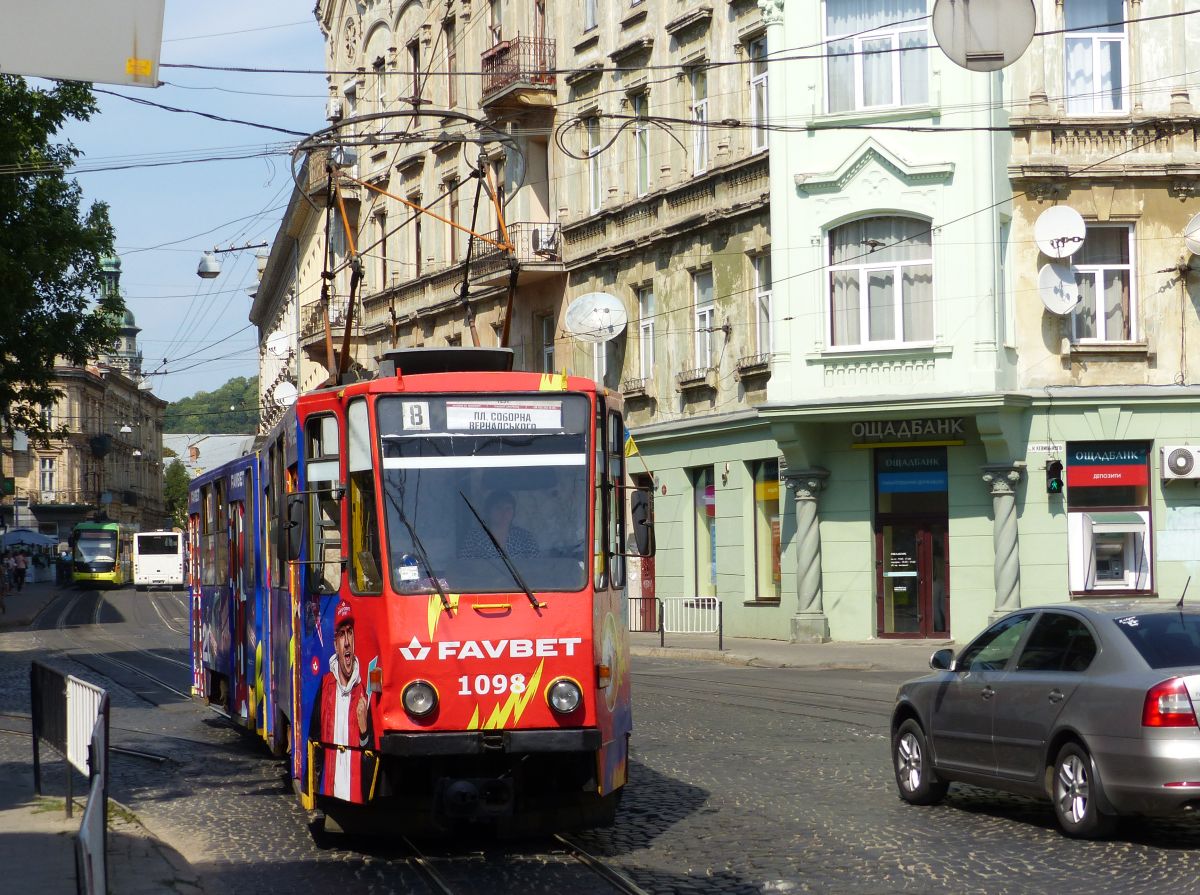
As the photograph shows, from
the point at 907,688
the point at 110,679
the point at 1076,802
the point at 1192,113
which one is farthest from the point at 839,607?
the point at 1076,802

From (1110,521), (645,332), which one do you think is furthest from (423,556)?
(645,332)

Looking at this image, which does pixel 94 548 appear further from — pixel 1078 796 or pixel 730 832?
pixel 1078 796

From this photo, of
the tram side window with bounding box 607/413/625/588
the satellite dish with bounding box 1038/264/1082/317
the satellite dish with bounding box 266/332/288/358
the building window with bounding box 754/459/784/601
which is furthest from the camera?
the satellite dish with bounding box 266/332/288/358

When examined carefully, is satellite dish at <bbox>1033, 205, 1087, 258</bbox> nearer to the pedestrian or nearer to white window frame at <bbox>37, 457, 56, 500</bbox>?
the pedestrian

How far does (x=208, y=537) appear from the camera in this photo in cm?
1828

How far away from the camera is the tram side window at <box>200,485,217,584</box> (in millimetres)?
17766

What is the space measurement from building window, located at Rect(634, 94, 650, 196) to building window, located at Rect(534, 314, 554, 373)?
555 cm

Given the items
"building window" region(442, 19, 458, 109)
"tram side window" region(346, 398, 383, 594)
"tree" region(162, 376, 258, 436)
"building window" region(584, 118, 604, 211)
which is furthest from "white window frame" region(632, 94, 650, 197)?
"tree" region(162, 376, 258, 436)

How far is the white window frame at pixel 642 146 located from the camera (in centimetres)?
3641

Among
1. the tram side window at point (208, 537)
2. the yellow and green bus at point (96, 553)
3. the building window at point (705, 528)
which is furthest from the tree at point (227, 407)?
the tram side window at point (208, 537)

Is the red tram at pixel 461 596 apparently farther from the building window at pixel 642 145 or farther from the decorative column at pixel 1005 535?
the building window at pixel 642 145

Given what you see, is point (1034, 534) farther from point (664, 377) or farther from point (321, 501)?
point (321, 501)

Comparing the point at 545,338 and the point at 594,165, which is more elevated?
the point at 594,165

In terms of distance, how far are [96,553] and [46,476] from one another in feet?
146
